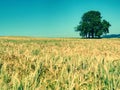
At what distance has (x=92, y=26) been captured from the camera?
87938mm

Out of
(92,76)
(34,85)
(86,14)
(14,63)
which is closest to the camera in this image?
(34,85)

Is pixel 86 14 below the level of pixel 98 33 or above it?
above

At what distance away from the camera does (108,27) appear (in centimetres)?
8744

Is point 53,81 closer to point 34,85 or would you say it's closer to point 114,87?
point 34,85

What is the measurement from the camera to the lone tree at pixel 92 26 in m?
85.4

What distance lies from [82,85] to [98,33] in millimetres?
82218

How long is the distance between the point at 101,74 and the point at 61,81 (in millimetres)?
818

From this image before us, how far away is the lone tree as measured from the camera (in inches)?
3364

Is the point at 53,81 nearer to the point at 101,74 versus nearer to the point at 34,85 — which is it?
the point at 34,85

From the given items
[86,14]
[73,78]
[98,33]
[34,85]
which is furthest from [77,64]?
[86,14]

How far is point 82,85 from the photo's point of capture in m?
3.39

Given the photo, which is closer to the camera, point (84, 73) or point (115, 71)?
point (84, 73)

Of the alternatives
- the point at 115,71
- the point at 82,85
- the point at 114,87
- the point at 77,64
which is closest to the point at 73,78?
the point at 82,85

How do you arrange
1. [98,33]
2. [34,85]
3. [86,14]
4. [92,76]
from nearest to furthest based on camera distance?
[34,85]
[92,76]
[98,33]
[86,14]
